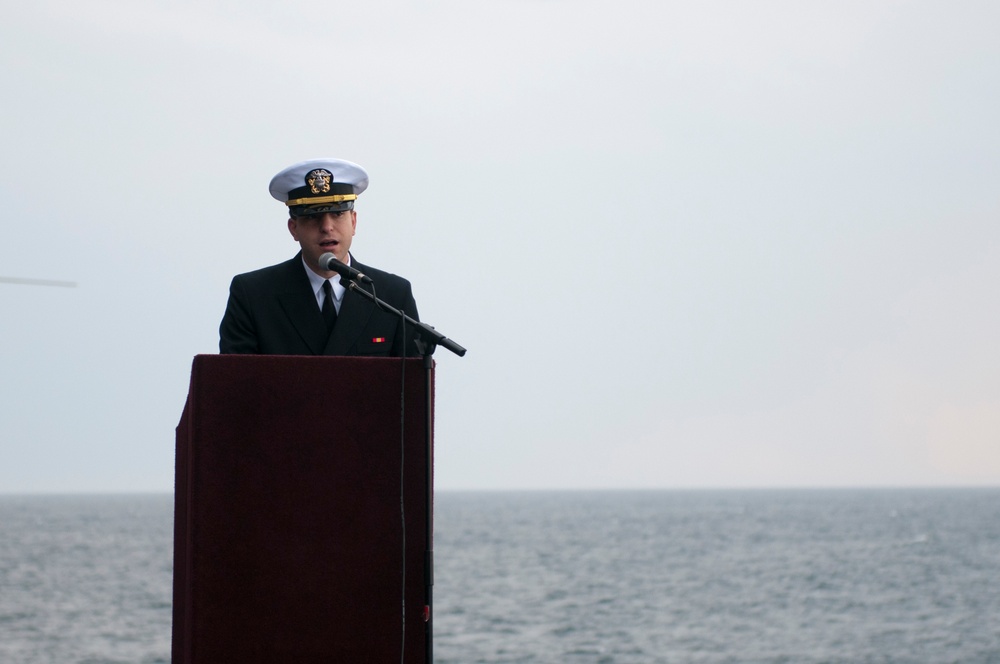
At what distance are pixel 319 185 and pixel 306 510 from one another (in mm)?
942

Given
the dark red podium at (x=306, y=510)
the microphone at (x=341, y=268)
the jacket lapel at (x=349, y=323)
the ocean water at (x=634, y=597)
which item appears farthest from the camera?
the ocean water at (x=634, y=597)

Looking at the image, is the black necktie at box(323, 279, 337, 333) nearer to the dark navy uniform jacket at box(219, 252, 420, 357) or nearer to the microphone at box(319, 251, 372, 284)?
the dark navy uniform jacket at box(219, 252, 420, 357)

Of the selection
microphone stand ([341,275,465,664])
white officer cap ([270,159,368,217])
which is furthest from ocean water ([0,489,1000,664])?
microphone stand ([341,275,465,664])

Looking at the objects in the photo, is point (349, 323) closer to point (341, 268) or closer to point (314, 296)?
point (314, 296)

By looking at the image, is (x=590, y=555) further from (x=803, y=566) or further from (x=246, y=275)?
(x=246, y=275)

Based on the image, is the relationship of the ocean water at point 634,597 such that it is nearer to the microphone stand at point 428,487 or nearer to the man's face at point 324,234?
the man's face at point 324,234

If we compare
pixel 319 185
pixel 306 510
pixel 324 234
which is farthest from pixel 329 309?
pixel 306 510

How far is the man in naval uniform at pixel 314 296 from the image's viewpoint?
330 cm

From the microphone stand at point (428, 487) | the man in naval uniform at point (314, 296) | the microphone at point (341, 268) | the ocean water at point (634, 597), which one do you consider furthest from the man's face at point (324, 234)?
the ocean water at point (634, 597)

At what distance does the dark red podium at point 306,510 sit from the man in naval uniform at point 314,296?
17.8 inches

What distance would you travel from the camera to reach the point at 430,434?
2.81 metres

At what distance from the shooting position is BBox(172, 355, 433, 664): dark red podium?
2.79m

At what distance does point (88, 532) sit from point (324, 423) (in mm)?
93878

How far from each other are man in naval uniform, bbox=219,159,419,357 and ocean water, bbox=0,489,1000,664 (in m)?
28.1
